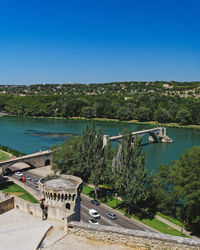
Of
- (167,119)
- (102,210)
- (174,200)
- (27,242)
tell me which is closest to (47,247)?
(27,242)

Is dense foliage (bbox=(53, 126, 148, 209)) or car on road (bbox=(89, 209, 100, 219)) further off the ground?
dense foliage (bbox=(53, 126, 148, 209))

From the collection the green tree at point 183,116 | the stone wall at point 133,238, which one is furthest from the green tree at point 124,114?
the stone wall at point 133,238

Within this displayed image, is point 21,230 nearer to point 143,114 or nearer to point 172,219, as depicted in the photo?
point 172,219

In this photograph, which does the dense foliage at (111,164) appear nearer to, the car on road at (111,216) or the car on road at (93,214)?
the car on road at (111,216)

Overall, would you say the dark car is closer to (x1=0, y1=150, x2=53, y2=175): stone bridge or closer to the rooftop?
the rooftop

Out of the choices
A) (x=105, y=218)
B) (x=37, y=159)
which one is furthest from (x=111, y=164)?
(x=37, y=159)

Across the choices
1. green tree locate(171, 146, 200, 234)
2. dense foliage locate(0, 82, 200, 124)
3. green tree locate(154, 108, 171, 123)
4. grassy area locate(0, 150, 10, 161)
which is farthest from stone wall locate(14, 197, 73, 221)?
green tree locate(154, 108, 171, 123)
